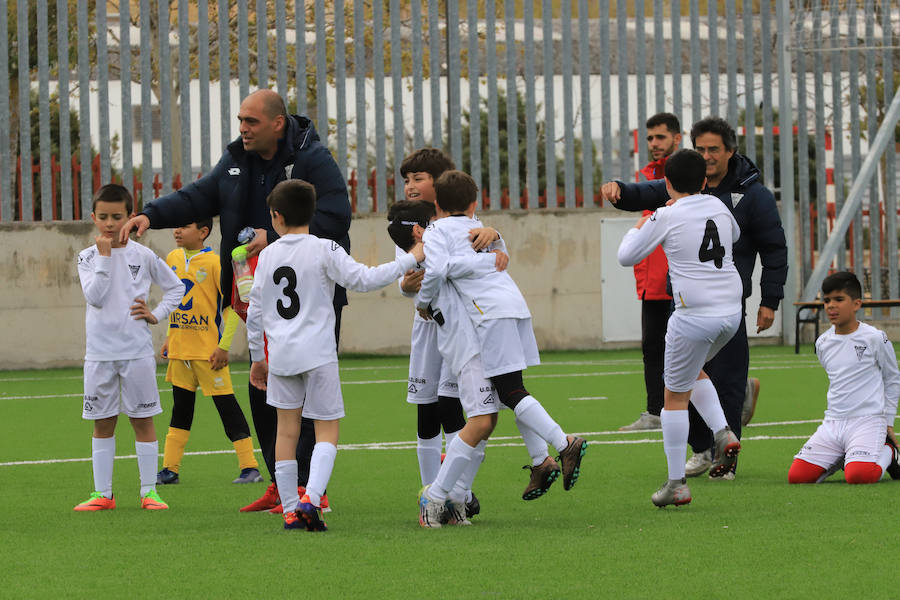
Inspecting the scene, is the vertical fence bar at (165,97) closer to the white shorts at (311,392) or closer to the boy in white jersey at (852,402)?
the boy in white jersey at (852,402)

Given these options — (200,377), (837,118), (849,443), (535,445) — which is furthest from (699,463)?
(837,118)

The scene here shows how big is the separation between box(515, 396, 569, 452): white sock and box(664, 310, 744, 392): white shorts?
0.83m

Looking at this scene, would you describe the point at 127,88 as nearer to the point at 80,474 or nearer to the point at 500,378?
the point at 80,474

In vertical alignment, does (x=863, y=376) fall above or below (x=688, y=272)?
below

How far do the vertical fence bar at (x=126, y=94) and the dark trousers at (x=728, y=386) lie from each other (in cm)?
1137

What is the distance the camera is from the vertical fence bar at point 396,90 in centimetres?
1797

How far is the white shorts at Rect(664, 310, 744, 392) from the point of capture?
6.37 m

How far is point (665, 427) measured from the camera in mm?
6387

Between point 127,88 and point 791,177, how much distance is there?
28.7 feet

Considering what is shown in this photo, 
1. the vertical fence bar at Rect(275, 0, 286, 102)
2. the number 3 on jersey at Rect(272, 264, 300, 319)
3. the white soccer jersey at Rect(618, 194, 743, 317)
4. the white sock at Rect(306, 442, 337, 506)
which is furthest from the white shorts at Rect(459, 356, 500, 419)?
the vertical fence bar at Rect(275, 0, 286, 102)

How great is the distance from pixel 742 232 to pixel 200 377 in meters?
3.17

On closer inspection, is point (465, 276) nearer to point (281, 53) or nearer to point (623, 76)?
point (281, 53)

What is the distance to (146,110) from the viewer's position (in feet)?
58.0

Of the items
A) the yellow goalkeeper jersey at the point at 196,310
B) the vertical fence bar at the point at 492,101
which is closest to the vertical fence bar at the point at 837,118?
the vertical fence bar at the point at 492,101
